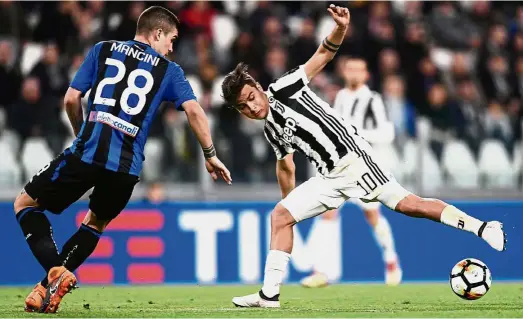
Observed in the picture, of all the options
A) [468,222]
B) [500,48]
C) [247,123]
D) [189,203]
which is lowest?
[468,222]

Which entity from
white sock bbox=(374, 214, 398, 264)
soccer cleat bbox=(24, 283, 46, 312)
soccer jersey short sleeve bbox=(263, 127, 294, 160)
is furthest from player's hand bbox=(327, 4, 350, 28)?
white sock bbox=(374, 214, 398, 264)

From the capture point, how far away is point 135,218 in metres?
12.9

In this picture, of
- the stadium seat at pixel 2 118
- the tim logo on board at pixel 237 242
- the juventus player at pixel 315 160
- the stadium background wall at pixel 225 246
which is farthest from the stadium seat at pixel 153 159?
the juventus player at pixel 315 160

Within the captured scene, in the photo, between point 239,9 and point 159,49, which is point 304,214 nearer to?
point 159,49

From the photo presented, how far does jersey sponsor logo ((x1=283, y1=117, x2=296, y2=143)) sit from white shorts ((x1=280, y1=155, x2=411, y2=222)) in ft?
1.46

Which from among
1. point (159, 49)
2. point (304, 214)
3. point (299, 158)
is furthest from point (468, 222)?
point (299, 158)

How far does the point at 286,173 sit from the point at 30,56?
6.32 metres

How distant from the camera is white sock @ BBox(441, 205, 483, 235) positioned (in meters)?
7.99

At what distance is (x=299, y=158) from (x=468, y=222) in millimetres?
4860

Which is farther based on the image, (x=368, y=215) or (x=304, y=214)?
(x=368, y=215)

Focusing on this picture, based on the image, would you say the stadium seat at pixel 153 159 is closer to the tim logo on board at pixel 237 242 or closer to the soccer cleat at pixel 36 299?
the tim logo on board at pixel 237 242

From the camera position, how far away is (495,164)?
13391 mm

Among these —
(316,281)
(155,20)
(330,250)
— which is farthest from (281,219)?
(330,250)

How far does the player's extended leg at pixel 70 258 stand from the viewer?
23.8 feet
